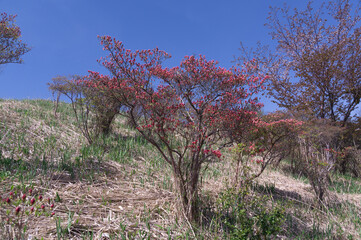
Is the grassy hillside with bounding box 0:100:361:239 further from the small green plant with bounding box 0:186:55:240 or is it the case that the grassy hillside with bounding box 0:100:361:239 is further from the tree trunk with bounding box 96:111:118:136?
the tree trunk with bounding box 96:111:118:136

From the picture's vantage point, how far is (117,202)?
4.23 metres

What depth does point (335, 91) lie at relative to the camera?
37.5 ft

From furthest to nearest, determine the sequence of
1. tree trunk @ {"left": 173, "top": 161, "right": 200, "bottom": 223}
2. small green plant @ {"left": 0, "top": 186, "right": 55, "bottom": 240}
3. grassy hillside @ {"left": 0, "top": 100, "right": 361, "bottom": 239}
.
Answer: tree trunk @ {"left": 173, "top": 161, "right": 200, "bottom": 223}
grassy hillside @ {"left": 0, "top": 100, "right": 361, "bottom": 239}
small green plant @ {"left": 0, "top": 186, "right": 55, "bottom": 240}

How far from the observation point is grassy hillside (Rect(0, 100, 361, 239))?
128 inches

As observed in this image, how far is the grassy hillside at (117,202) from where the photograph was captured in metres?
3.25

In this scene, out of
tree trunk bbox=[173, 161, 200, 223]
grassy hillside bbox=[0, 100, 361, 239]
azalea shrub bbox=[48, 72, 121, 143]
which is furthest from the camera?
azalea shrub bbox=[48, 72, 121, 143]

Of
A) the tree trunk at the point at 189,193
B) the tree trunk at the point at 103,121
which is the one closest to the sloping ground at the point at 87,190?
the tree trunk at the point at 189,193

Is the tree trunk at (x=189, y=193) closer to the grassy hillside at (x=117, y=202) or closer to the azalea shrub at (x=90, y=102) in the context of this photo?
the grassy hillside at (x=117, y=202)

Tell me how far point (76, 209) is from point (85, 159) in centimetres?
243

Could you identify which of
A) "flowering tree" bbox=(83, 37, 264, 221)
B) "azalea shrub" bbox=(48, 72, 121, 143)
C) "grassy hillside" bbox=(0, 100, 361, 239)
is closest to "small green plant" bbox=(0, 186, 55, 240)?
"grassy hillside" bbox=(0, 100, 361, 239)

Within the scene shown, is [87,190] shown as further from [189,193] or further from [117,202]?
[189,193]

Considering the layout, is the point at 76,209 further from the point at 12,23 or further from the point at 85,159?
the point at 12,23

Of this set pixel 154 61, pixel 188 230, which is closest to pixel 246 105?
pixel 154 61

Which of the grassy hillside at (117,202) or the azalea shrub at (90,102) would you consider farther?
the azalea shrub at (90,102)
